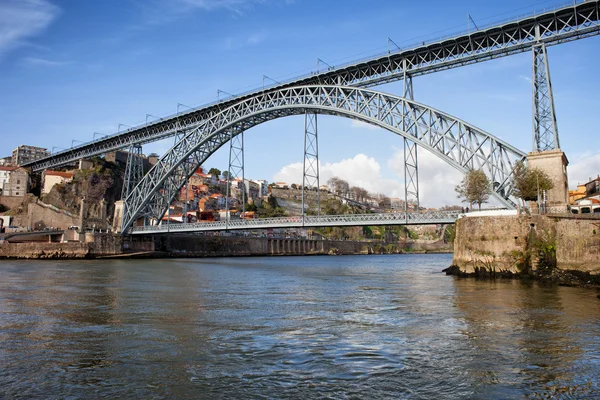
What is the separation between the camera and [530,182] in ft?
70.7

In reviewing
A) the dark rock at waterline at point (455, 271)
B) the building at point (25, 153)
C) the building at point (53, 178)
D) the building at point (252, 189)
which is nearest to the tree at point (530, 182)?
the dark rock at waterline at point (455, 271)

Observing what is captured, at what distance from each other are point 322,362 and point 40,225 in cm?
5768

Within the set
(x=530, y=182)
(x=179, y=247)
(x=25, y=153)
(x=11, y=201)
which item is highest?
(x=25, y=153)

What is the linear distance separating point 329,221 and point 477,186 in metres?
10.6

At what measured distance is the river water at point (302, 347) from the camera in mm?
5836

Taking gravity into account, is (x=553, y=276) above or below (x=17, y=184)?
below

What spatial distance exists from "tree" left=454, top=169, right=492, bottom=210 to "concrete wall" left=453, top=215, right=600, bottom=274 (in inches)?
186

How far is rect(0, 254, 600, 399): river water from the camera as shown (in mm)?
5836

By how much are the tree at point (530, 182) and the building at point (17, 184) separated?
216 ft

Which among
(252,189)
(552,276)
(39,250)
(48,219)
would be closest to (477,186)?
(552,276)

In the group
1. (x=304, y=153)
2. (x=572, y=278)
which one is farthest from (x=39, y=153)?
(x=572, y=278)

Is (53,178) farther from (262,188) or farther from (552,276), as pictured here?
(552,276)

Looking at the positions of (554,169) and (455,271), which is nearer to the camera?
(554,169)

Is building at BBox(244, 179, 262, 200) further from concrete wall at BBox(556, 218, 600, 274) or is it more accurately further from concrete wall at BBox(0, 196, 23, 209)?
concrete wall at BBox(556, 218, 600, 274)
